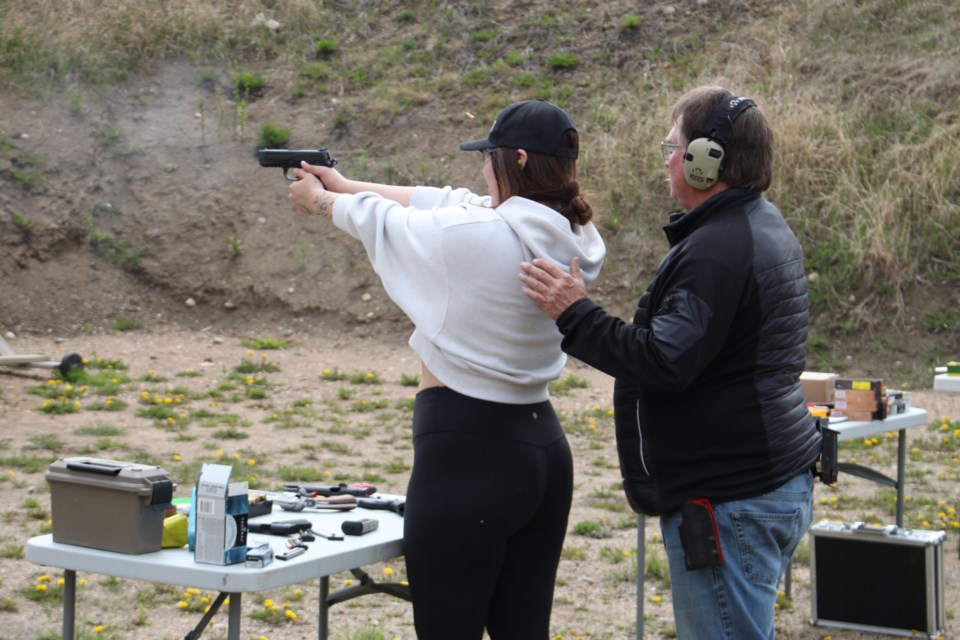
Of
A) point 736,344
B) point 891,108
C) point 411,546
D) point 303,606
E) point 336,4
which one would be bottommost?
point 303,606

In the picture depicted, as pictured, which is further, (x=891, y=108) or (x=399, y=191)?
(x=891, y=108)

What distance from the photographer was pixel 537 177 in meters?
2.47

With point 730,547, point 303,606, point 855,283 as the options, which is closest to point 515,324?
point 730,547

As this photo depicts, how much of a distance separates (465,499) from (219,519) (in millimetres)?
532

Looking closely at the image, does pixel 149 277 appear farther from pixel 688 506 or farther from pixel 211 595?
pixel 688 506

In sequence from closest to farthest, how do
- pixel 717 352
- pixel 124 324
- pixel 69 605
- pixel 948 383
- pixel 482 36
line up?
pixel 717 352, pixel 69 605, pixel 948 383, pixel 124 324, pixel 482 36

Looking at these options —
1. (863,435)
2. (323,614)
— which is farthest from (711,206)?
(863,435)

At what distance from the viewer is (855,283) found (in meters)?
11.3

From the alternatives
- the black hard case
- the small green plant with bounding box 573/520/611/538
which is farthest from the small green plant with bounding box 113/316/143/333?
the black hard case

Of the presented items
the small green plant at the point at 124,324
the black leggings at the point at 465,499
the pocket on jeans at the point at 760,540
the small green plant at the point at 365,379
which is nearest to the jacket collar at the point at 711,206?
the black leggings at the point at 465,499

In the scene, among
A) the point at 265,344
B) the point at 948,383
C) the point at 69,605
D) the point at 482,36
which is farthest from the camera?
the point at 482,36

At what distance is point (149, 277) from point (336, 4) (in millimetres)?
5595

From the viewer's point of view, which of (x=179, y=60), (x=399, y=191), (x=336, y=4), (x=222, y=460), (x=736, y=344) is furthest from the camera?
(x=336, y=4)

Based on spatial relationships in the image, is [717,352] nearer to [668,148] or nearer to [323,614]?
[668,148]
